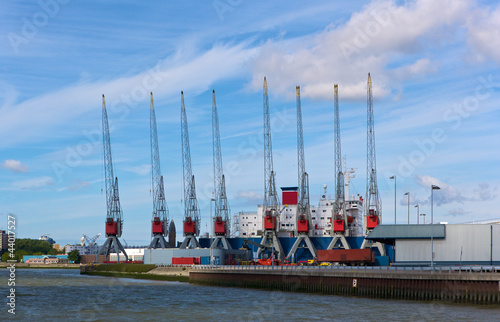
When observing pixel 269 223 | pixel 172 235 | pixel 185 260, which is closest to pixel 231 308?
pixel 185 260

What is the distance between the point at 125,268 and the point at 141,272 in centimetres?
965

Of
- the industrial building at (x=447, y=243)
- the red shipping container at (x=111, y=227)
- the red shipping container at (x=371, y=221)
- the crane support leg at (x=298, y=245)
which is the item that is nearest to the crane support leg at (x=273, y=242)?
the crane support leg at (x=298, y=245)

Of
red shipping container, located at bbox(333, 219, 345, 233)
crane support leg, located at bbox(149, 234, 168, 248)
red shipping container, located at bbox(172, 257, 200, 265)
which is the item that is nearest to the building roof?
red shipping container, located at bbox(172, 257, 200, 265)

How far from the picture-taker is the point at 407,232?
87.2 metres

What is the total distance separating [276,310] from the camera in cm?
6328

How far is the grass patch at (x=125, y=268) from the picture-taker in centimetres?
13525

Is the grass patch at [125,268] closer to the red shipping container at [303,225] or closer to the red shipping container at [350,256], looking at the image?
the red shipping container at [303,225]

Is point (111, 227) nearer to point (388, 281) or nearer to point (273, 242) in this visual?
point (273, 242)

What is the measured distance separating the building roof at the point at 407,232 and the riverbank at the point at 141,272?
4308 centimetres

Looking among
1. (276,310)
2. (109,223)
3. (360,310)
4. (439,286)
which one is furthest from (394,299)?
(109,223)

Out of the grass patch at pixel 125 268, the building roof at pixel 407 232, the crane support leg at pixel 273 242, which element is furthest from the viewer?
the crane support leg at pixel 273 242

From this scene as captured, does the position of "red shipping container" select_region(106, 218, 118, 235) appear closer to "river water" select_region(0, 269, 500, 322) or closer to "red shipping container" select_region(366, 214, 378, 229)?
"red shipping container" select_region(366, 214, 378, 229)

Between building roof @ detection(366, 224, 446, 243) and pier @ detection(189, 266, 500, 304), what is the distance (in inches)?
357

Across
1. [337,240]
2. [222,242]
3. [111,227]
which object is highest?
[111,227]
